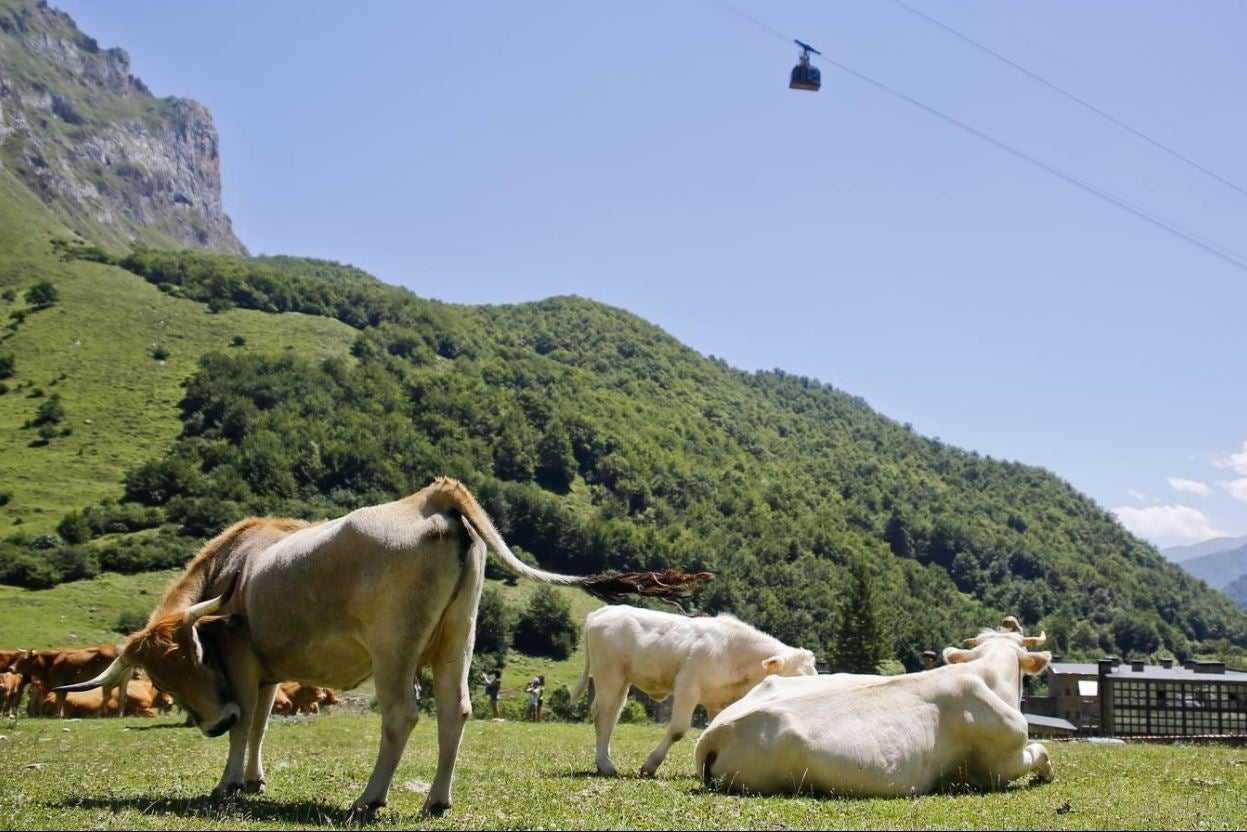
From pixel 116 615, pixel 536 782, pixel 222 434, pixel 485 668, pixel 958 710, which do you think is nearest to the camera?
pixel 958 710

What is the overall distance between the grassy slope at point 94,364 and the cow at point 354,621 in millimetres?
114260

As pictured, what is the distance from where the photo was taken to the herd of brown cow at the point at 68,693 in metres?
31.8

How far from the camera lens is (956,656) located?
13.0 m

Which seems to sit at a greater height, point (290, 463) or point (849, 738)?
point (290, 463)

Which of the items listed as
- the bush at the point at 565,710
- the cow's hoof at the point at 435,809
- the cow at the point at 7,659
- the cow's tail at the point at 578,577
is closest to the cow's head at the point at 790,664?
the cow's tail at the point at 578,577

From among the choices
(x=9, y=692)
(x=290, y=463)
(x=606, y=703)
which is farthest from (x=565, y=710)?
(x=290, y=463)

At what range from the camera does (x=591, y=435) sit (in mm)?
196875

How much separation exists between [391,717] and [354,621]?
0.93 metres

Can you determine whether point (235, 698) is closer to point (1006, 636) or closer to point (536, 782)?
point (536, 782)

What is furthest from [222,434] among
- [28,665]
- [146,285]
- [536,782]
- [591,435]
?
[536,782]

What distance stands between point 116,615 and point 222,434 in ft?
201

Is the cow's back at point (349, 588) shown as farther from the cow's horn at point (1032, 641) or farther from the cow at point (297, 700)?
the cow at point (297, 700)

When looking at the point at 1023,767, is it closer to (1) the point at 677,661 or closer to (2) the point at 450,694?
(1) the point at 677,661

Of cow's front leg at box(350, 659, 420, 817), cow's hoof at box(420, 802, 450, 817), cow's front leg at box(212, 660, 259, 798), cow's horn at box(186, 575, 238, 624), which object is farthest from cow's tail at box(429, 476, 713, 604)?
cow's front leg at box(212, 660, 259, 798)
